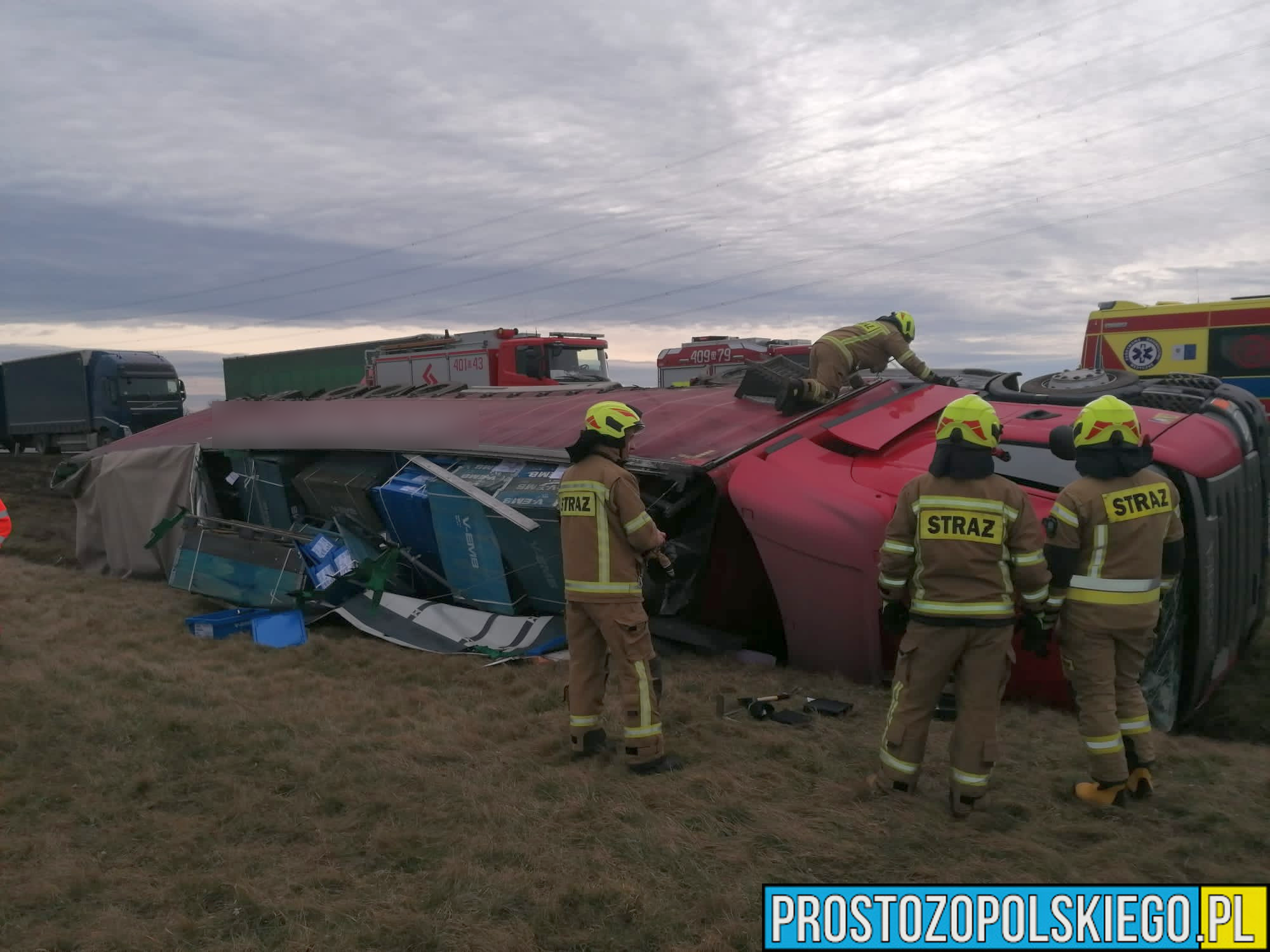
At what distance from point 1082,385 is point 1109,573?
2.95 metres

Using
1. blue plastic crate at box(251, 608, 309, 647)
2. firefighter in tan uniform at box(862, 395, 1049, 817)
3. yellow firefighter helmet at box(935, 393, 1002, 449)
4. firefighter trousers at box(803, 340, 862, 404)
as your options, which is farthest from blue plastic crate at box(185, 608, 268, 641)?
yellow firefighter helmet at box(935, 393, 1002, 449)

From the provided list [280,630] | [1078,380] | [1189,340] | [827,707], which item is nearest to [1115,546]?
[827,707]

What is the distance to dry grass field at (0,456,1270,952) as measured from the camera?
3059 millimetres

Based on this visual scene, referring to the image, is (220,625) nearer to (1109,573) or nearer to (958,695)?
(958,695)

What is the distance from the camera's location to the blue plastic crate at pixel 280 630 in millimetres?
7051

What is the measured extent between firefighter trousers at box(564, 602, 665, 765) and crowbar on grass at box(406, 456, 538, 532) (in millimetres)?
2287

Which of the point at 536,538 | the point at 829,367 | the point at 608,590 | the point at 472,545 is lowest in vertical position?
the point at 472,545

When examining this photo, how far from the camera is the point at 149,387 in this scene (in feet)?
76.4

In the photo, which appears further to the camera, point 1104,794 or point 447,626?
point 447,626

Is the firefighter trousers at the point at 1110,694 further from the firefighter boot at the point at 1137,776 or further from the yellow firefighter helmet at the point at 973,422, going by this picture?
the yellow firefighter helmet at the point at 973,422

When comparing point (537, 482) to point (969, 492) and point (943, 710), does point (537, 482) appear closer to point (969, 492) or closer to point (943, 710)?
point (943, 710)

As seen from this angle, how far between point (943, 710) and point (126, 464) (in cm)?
949

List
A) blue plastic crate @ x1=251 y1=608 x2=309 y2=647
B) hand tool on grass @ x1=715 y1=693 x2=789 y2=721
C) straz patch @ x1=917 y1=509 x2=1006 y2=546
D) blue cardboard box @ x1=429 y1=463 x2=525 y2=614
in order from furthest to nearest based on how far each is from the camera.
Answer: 1. blue cardboard box @ x1=429 y1=463 x2=525 y2=614
2. blue plastic crate @ x1=251 y1=608 x2=309 y2=647
3. hand tool on grass @ x1=715 y1=693 x2=789 y2=721
4. straz patch @ x1=917 y1=509 x2=1006 y2=546

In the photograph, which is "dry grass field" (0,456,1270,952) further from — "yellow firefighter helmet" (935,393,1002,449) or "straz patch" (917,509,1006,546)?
"yellow firefighter helmet" (935,393,1002,449)
